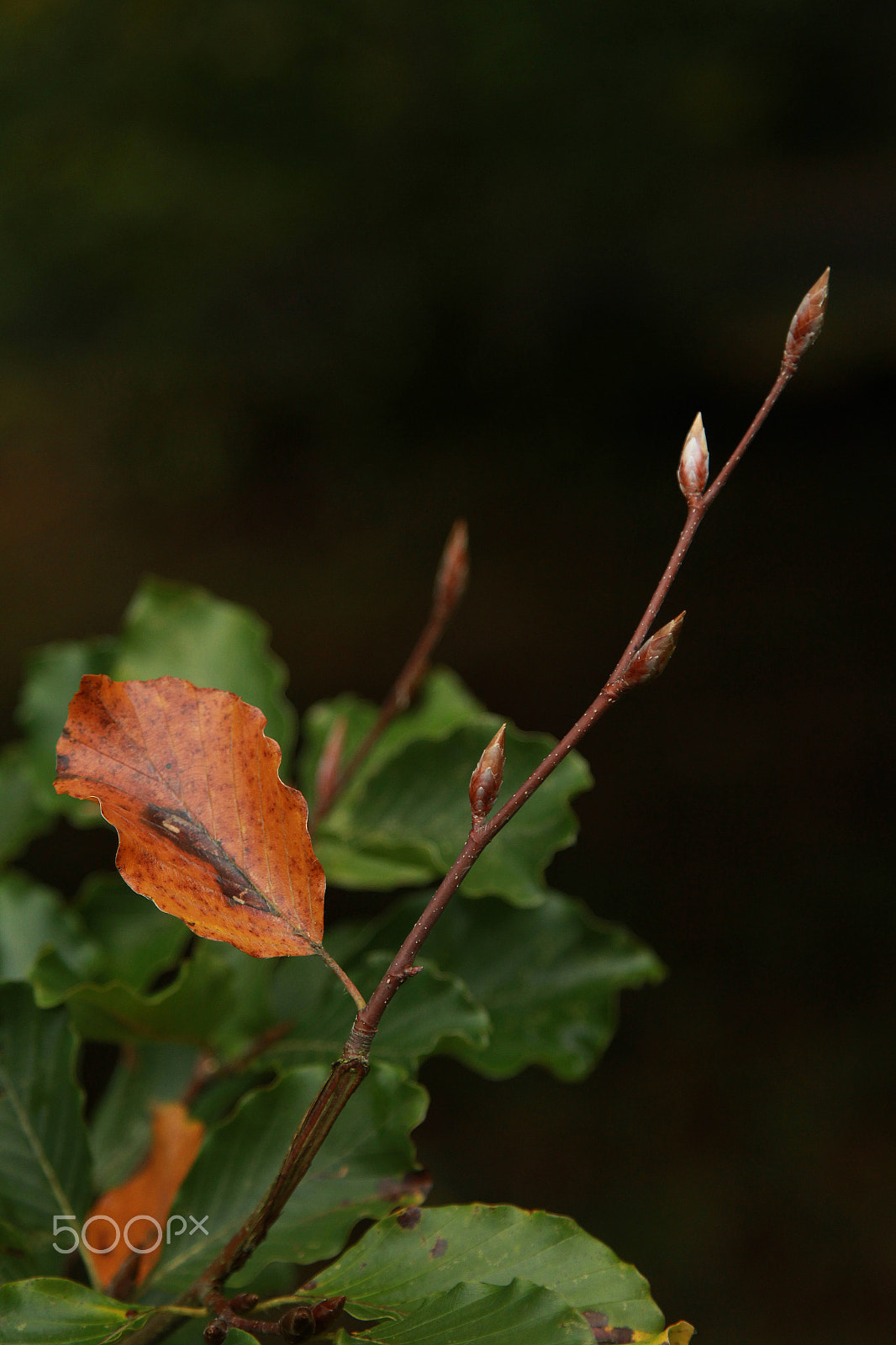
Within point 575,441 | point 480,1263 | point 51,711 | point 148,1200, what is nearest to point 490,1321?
point 480,1263

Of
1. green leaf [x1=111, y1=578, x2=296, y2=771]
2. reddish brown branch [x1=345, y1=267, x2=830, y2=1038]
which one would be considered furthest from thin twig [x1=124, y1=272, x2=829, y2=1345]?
green leaf [x1=111, y1=578, x2=296, y2=771]

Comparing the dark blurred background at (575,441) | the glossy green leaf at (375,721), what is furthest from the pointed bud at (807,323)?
the dark blurred background at (575,441)

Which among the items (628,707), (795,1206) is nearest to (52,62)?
(628,707)

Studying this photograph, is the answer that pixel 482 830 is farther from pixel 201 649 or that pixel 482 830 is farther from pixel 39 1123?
pixel 201 649

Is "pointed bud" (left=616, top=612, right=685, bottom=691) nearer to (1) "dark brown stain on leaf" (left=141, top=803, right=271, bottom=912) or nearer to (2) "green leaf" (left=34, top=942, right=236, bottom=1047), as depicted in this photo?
(1) "dark brown stain on leaf" (left=141, top=803, right=271, bottom=912)

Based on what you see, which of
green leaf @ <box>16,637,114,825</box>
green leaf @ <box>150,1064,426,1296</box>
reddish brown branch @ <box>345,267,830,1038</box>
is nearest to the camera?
reddish brown branch @ <box>345,267,830,1038</box>

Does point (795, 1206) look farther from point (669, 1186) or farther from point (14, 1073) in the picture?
point (14, 1073)

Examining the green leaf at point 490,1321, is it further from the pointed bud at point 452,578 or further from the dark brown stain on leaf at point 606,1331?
the pointed bud at point 452,578
